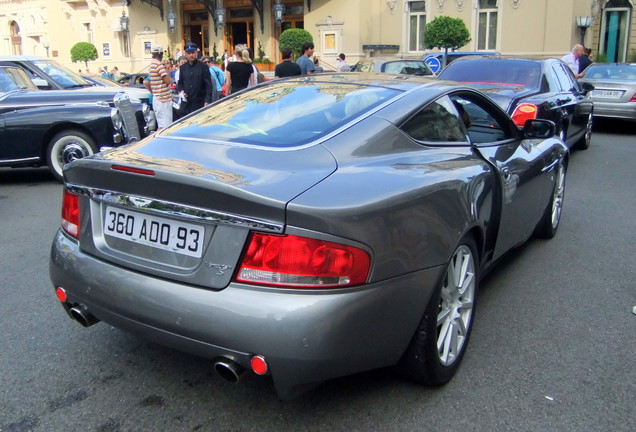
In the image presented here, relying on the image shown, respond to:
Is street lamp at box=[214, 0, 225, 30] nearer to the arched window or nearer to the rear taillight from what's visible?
the arched window

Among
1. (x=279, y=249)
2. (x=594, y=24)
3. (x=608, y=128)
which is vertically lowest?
(x=608, y=128)

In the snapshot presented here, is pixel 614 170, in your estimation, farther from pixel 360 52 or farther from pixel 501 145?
pixel 360 52

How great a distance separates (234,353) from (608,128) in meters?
13.7

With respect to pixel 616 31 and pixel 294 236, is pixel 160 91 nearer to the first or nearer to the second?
pixel 294 236

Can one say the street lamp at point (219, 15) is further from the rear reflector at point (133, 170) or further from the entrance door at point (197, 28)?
the rear reflector at point (133, 170)

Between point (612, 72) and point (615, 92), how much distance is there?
45.5 inches

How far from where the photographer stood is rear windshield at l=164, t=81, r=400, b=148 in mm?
2918

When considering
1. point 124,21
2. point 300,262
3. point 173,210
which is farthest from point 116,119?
point 124,21

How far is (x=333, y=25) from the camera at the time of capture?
30.1 meters

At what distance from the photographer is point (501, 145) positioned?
12.7 ft

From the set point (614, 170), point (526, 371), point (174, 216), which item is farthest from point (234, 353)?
point (614, 170)

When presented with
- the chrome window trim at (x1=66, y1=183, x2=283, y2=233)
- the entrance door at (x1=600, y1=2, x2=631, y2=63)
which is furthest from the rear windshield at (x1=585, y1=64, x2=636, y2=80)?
the entrance door at (x1=600, y1=2, x2=631, y2=63)

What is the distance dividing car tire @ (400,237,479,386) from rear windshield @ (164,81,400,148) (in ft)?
2.84

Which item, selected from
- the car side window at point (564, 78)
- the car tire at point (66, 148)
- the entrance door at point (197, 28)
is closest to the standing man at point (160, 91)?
the car tire at point (66, 148)
